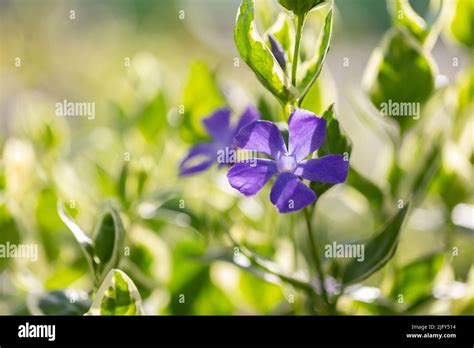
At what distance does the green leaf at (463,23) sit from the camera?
45.9 inches

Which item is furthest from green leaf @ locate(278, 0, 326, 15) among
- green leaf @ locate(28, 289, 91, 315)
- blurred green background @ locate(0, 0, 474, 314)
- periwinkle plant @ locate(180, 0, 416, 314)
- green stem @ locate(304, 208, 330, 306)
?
green leaf @ locate(28, 289, 91, 315)

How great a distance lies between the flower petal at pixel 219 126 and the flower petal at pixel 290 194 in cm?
27

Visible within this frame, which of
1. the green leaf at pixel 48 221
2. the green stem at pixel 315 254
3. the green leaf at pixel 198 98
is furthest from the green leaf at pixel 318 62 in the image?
the green leaf at pixel 48 221

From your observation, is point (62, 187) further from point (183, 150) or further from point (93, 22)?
point (93, 22)

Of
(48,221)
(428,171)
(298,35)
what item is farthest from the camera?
(48,221)

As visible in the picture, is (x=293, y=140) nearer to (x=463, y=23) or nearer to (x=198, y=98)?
(x=198, y=98)

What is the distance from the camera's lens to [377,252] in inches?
35.4

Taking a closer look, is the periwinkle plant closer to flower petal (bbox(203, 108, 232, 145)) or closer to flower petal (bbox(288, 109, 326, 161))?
flower petal (bbox(288, 109, 326, 161))

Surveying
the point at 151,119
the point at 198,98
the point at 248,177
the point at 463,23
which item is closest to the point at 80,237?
the point at 248,177

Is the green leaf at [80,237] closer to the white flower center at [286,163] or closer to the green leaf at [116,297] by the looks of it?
the green leaf at [116,297]

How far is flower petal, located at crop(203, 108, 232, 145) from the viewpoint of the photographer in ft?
3.44

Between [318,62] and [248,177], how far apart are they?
0.15 meters
